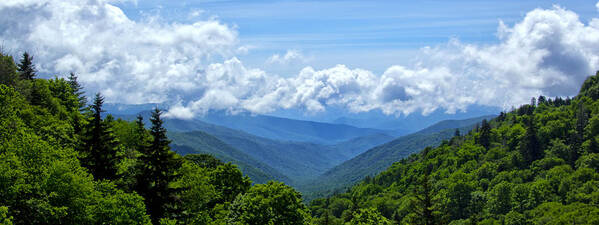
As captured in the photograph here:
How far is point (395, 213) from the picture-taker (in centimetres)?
17438

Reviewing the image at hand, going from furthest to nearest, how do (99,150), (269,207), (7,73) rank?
(7,73) → (269,207) → (99,150)

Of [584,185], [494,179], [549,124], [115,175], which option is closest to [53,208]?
[115,175]

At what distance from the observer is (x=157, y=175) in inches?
1585

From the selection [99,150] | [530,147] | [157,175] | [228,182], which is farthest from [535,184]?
[99,150]

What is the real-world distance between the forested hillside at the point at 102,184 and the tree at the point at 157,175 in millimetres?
87

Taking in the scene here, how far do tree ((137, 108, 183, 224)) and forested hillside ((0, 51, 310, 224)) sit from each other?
0.29 feet

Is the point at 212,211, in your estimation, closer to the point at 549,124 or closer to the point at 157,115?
the point at 157,115

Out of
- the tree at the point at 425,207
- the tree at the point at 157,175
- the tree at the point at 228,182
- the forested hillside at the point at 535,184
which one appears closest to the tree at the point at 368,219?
the tree at the point at 425,207

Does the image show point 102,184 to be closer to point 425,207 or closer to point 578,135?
point 425,207

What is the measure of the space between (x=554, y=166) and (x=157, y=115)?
16455 cm

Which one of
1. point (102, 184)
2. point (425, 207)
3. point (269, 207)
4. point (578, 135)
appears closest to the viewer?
point (102, 184)

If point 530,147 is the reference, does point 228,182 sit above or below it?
below

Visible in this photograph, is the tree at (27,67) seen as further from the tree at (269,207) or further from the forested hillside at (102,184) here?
the tree at (269,207)

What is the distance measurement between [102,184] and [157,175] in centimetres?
473
